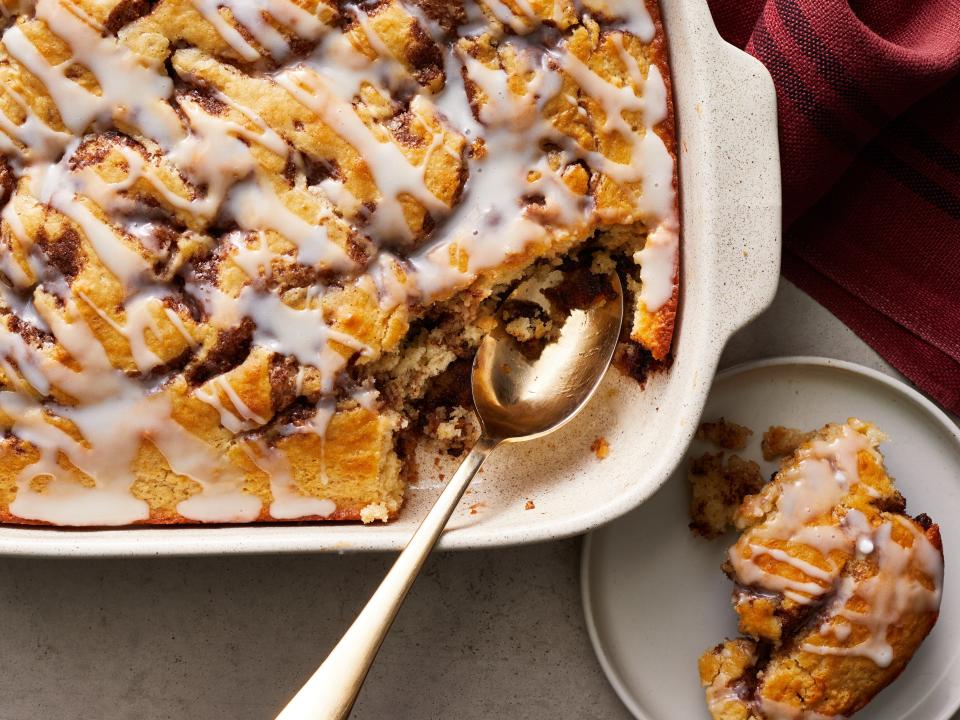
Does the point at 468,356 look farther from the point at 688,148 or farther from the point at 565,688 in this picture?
the point at 565,688

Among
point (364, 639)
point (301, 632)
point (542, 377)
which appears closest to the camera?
point (364, 639)

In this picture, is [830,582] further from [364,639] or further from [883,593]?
[364,639]

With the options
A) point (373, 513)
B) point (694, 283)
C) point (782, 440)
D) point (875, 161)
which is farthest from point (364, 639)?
point (875, 161)

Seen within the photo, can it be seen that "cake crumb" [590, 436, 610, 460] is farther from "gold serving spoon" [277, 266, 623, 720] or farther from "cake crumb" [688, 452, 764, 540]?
"cake crumb" [688, 452, 764, 540]

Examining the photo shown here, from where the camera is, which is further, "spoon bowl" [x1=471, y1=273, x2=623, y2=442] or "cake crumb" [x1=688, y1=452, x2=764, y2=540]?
"cake crumb" [x1=688, y1=452, x2=764, y2=540]

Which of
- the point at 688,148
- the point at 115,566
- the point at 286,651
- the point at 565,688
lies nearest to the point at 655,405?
the point at 688,148

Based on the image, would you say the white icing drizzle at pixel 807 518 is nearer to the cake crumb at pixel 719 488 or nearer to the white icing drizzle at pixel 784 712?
the cake crumb at pixel 719 488

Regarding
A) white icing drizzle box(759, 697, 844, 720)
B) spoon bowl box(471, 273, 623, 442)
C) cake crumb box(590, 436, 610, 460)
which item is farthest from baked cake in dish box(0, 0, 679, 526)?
white icing drizzle box(759, 697, 844, 720)
